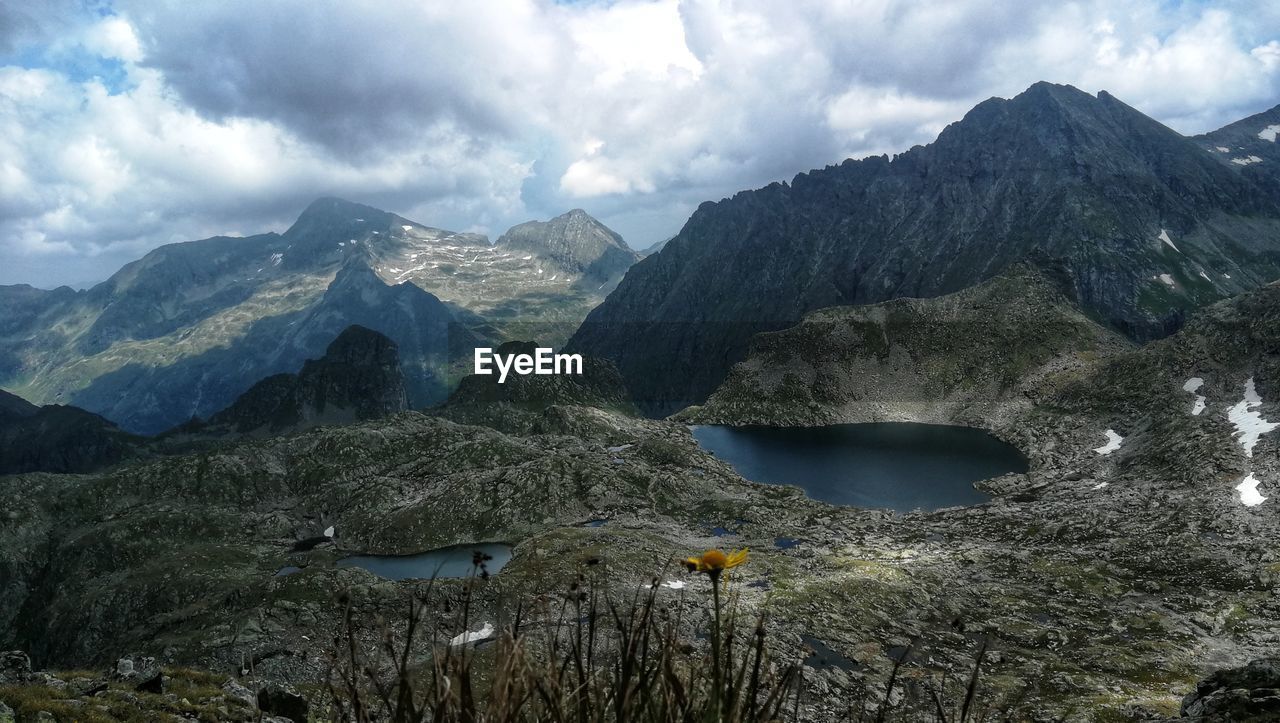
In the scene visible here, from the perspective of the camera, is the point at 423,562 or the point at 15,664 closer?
the point at 15,664

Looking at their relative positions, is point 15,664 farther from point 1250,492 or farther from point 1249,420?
point 1249,420

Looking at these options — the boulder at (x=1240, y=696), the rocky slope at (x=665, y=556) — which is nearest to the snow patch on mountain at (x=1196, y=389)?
the rocky slope at (x=665, y=556)

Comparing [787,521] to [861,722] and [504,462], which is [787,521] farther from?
[861,722]

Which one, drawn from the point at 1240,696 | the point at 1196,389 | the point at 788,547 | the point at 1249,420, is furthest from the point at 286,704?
the point at 1196,389

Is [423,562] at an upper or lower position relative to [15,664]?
lower

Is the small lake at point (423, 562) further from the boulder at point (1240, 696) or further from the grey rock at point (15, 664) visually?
the boulder at point (1240, 696)

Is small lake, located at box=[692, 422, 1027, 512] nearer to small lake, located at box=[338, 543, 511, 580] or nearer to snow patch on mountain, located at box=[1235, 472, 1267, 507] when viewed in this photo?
snow patch on mountain, located at box=[1235, 472, 1267, 507]

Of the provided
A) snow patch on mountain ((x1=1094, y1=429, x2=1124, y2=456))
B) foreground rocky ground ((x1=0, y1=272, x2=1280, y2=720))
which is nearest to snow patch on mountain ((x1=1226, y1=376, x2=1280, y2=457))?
foreground rocky ground ((x1=0, y1=272, x2=1280, y2=720))

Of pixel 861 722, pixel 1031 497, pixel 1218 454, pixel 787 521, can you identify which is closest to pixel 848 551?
pixel 787 521
